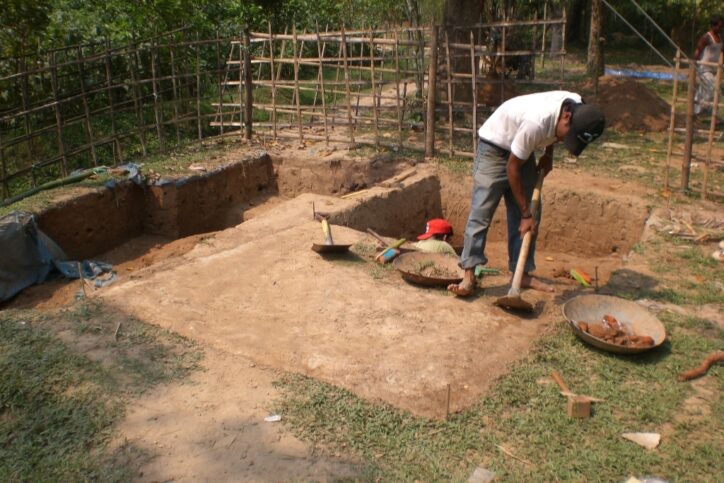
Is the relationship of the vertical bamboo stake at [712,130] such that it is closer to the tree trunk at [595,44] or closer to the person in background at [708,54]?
the person in background at [708,54]

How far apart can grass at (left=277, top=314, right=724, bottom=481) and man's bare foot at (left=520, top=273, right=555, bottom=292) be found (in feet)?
3.28

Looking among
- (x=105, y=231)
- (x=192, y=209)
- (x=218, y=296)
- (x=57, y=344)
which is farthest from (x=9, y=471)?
(x=192, y=209)

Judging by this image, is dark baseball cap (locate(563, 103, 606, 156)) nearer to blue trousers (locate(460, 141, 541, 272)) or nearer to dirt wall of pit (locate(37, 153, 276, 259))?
blue trousers (locate(460, 141, 541, 272))

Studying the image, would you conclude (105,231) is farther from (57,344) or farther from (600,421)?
(600,421)

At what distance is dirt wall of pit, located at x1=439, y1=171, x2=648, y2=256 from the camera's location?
6688 mm

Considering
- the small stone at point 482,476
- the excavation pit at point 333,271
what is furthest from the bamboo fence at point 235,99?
the small stone at point 482,476

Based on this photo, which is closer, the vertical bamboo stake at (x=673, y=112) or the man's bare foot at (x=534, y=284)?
the man's bare foot at (x=534, y=284)

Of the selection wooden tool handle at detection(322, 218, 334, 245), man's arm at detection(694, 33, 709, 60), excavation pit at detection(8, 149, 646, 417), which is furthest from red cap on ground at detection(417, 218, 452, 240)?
man's arm at detection(694, 33, 709, 60)

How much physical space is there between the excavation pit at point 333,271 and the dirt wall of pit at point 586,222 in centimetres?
1

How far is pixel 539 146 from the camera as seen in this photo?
426cm

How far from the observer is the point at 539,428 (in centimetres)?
325

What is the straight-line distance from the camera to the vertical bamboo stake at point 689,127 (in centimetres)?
649

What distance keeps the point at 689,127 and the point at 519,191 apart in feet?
10.9

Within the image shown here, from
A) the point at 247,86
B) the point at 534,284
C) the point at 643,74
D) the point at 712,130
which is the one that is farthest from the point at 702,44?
the point at 534,284
